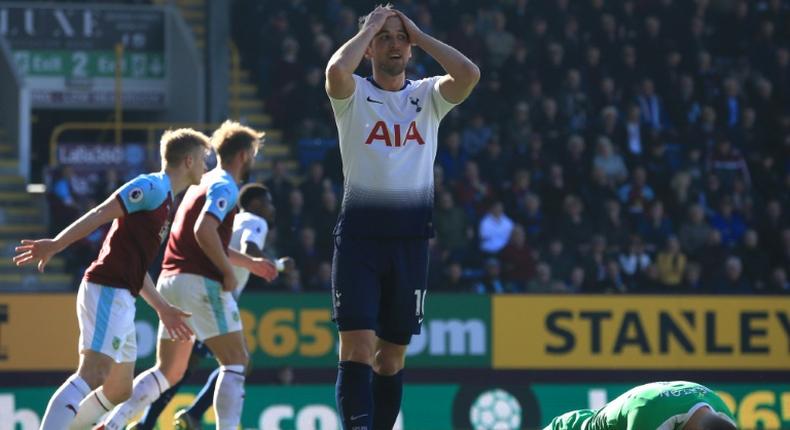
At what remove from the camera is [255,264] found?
10508 mm

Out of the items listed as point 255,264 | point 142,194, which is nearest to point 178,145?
point 142,194

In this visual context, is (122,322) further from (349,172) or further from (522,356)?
(522,356)

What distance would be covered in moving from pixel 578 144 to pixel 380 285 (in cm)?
1324

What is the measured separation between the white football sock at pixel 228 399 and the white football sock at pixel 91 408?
998 mm

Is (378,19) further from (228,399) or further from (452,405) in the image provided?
(452,405)

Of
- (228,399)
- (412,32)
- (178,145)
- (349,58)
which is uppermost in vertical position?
(412,32)

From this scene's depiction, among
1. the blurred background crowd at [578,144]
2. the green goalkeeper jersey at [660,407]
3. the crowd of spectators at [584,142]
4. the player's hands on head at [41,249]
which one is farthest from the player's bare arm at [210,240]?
the crowd of spectators at [584,142]

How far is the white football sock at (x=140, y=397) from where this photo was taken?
9.82 metres

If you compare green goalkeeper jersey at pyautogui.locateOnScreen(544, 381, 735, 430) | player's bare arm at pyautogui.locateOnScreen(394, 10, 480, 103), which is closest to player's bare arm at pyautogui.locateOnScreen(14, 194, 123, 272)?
player's bare arm at pyautogui.locateOnScreen(394, 10, 480, 103)

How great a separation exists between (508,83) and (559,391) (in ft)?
23.6

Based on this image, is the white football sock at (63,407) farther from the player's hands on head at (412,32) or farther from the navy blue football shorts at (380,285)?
the player's hands on head at (412,32)

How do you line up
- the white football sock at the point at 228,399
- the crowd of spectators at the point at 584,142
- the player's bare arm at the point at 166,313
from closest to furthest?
1. the player's bare arm at the point at 166,313
2. the white football sock at the point at 228,399
3. the crowd of spectators at the point at 584,142

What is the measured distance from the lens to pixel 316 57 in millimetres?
21203

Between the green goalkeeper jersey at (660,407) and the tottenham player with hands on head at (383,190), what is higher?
the tottenham player with hands on head at (383,190)
